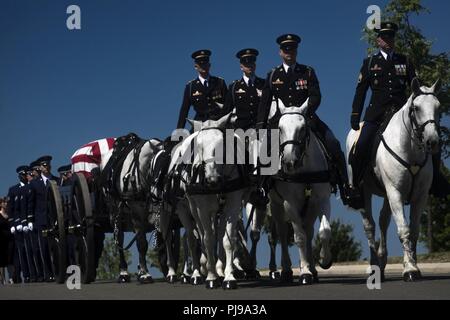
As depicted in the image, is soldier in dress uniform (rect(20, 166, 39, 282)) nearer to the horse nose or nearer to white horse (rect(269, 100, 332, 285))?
white horse (rect(269, 100, 332, 285))

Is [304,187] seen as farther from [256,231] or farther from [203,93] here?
[256,231]

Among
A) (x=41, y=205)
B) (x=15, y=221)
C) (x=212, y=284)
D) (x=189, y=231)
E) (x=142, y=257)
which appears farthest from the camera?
(x=15, y=221)

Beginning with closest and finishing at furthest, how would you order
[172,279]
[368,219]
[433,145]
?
[433,145]
[368,219]
[172,279]

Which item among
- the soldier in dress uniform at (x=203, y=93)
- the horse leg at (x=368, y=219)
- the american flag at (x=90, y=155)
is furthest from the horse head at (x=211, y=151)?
the american flag at (x=90, y=155)

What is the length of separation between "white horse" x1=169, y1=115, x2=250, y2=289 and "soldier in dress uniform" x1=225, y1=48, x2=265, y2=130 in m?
2.15

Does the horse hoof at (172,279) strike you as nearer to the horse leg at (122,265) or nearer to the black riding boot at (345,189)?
the horse leg at (122,265)

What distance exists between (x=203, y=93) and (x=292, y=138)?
3.77m

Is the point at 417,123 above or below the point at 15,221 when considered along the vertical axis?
above

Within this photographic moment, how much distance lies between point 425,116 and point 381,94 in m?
1.72

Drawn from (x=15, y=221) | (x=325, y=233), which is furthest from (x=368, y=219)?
(x=15, y=221)

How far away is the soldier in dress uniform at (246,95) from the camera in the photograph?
55.6 feet

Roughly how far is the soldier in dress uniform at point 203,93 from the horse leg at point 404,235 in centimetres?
393

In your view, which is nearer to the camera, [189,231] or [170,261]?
[189,231]

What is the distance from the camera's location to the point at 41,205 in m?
23.5
